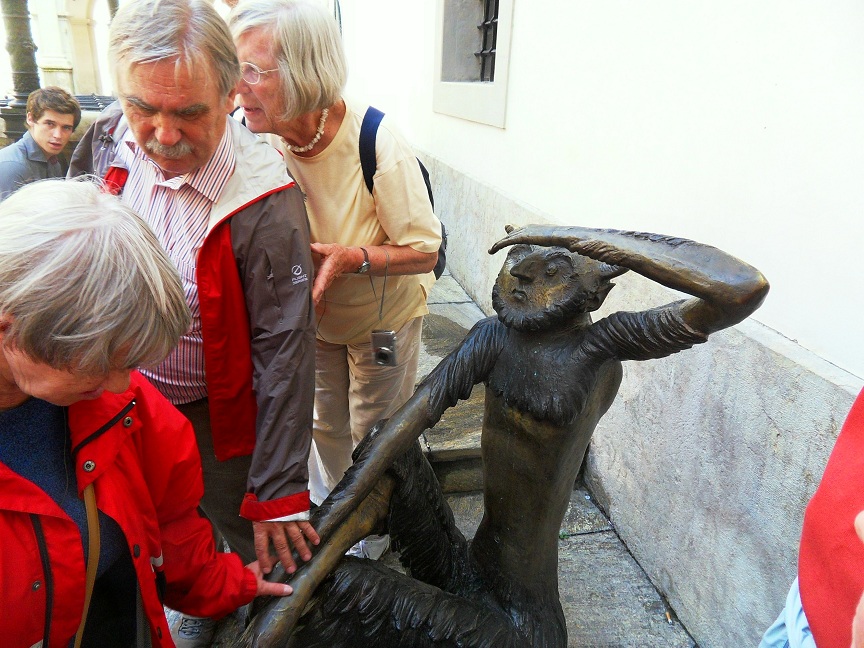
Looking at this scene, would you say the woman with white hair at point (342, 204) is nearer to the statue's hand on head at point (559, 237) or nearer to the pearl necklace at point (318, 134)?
the pearl necklace at point (318, 134)

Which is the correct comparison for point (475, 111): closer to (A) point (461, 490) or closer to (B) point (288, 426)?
(A) point (461, 490)

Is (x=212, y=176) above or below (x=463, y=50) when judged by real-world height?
below

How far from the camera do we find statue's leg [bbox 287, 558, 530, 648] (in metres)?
1.36

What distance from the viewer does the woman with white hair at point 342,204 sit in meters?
1.67

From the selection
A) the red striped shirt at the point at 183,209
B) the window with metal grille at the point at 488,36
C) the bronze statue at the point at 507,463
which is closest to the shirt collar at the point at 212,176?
the red striped shirt at the point at 183,209

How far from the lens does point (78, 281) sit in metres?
0.90

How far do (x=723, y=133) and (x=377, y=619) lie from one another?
1648 millimetres

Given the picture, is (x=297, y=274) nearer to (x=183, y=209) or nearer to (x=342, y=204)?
(x=183, y=209)

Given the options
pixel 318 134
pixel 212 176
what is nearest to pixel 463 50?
pixel 318 134

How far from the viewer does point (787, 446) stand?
1688 millimetres

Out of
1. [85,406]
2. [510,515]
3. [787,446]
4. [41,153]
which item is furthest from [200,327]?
[41,153]

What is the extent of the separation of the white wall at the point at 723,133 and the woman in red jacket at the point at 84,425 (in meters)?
1.48

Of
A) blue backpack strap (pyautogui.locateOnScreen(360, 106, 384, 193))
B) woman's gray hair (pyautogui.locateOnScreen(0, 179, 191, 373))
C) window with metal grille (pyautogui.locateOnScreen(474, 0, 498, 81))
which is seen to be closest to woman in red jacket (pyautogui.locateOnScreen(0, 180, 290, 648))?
woman's gray hair (pyautogui.locateOnScreen(0, 179, 191, 373))

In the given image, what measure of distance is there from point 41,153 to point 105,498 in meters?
3.60
